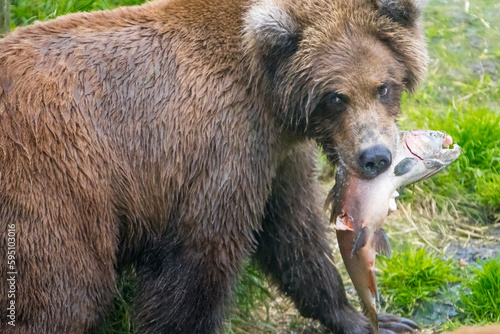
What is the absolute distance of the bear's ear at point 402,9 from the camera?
15.4ft

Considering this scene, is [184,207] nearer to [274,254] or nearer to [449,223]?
[274,254]

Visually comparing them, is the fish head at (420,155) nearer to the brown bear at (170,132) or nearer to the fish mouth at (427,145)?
the fish mouth at (427,145)

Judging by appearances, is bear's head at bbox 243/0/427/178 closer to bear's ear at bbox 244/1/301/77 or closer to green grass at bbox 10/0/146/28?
bear's ear at bbox 244/1/301/77

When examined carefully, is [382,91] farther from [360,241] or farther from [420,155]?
[360,241]

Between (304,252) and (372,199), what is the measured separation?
3.71ft

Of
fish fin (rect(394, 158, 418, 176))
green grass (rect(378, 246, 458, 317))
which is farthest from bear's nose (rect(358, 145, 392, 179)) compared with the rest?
green grass (rect(378, 246, 458, 317))

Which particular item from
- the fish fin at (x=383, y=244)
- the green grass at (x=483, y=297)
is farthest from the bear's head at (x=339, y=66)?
the green grass at (x=483, y=297)

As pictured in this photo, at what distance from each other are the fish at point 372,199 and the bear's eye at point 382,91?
321mm

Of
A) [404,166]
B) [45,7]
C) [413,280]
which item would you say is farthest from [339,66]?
[45,7]

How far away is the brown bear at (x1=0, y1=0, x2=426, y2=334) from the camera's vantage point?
4.53 metres

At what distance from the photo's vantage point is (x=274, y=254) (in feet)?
18.4

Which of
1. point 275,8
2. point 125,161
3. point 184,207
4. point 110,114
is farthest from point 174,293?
point 275,8

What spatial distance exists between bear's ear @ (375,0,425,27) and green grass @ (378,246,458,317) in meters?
2.16

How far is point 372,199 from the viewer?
462 cm
